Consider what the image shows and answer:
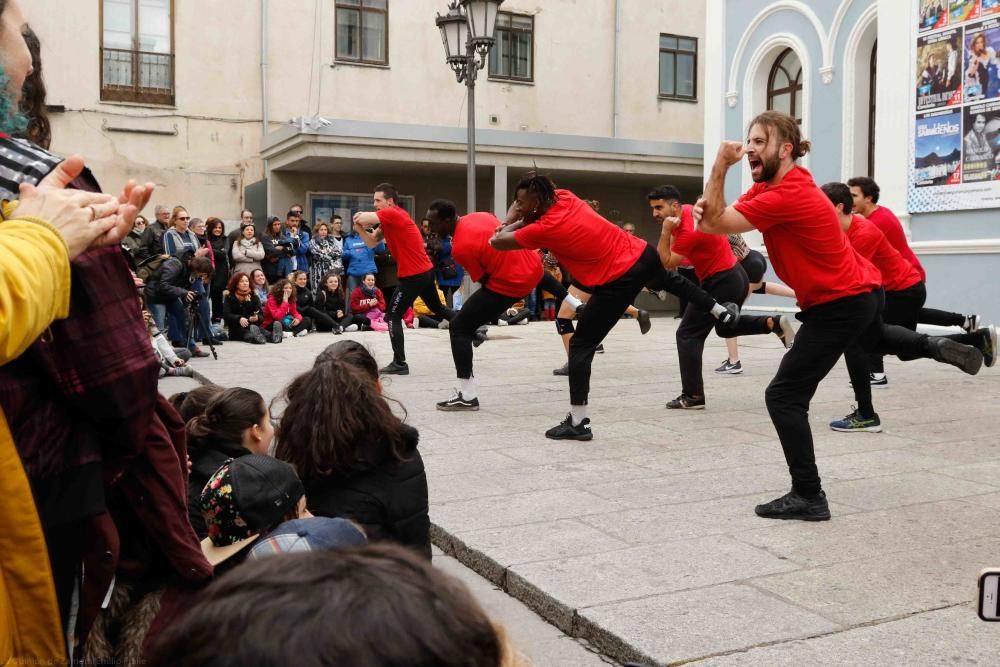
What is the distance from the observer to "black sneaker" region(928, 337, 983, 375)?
21.1 feet

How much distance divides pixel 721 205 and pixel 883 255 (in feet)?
12.2

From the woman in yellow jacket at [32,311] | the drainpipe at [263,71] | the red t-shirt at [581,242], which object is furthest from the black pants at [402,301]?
the drainpipe at [263,71]

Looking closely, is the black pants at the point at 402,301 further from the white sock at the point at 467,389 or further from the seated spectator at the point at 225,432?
the seated spectator at the point at 225,432

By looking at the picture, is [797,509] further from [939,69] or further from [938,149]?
[939,69]

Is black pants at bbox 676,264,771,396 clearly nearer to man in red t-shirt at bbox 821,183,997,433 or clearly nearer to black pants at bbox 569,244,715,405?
man in red t-shirt at bbox 821,183,997,433

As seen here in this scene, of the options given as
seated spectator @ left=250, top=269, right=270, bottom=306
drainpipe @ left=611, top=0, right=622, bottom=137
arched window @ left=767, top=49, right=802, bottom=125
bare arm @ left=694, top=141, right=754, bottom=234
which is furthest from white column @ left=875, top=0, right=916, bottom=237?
drainpipe @ left=611, top=0, right=622, bottom=137

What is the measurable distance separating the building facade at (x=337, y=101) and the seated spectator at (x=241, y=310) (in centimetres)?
365

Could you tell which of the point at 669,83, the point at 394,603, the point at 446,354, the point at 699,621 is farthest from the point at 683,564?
the point at 669,83

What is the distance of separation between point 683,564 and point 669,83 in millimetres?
21984

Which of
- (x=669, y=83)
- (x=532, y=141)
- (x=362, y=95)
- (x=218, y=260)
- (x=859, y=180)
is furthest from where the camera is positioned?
(x=669, y=83)

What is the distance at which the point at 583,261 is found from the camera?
6938mm

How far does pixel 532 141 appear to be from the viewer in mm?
19156

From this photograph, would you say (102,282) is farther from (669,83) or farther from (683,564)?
(669,83)

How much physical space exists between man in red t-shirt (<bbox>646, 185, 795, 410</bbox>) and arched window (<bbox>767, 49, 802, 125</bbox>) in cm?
807
